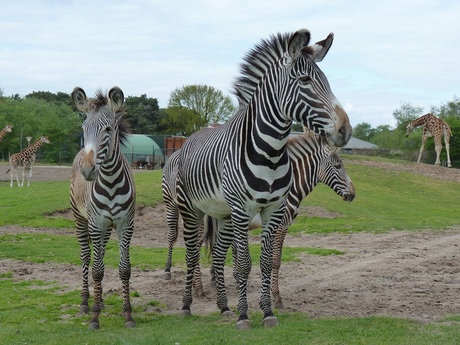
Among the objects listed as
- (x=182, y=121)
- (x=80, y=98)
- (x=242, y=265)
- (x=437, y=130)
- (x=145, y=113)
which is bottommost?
(x=242, y=265)

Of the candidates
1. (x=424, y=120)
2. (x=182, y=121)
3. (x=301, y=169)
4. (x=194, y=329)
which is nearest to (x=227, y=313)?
(x=194, y=329)

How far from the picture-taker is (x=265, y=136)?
7.12 m

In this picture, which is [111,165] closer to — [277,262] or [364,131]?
[277,262]

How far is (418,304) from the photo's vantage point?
859 centimetres

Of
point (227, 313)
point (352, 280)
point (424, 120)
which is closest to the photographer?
point (227, 313)

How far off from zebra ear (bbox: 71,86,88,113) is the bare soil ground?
3.29m

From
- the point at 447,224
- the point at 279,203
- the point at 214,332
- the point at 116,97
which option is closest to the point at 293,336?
the point at 214,332

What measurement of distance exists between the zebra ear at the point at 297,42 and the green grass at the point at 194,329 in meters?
3.16

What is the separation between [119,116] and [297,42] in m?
2.63

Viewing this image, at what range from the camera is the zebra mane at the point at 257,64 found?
7348mm

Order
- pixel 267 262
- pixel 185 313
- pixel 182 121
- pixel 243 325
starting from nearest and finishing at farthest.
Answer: pixel 243 325 < pixel 267 262 < pixel 185 313 < pixel 182 121

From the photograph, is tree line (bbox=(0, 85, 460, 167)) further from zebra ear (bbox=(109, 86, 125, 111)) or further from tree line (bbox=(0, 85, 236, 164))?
zebra ear (bbox=(109, 86, 125, 111))

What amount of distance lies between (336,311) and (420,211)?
18.3m

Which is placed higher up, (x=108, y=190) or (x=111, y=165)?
(x=111, y=165)
